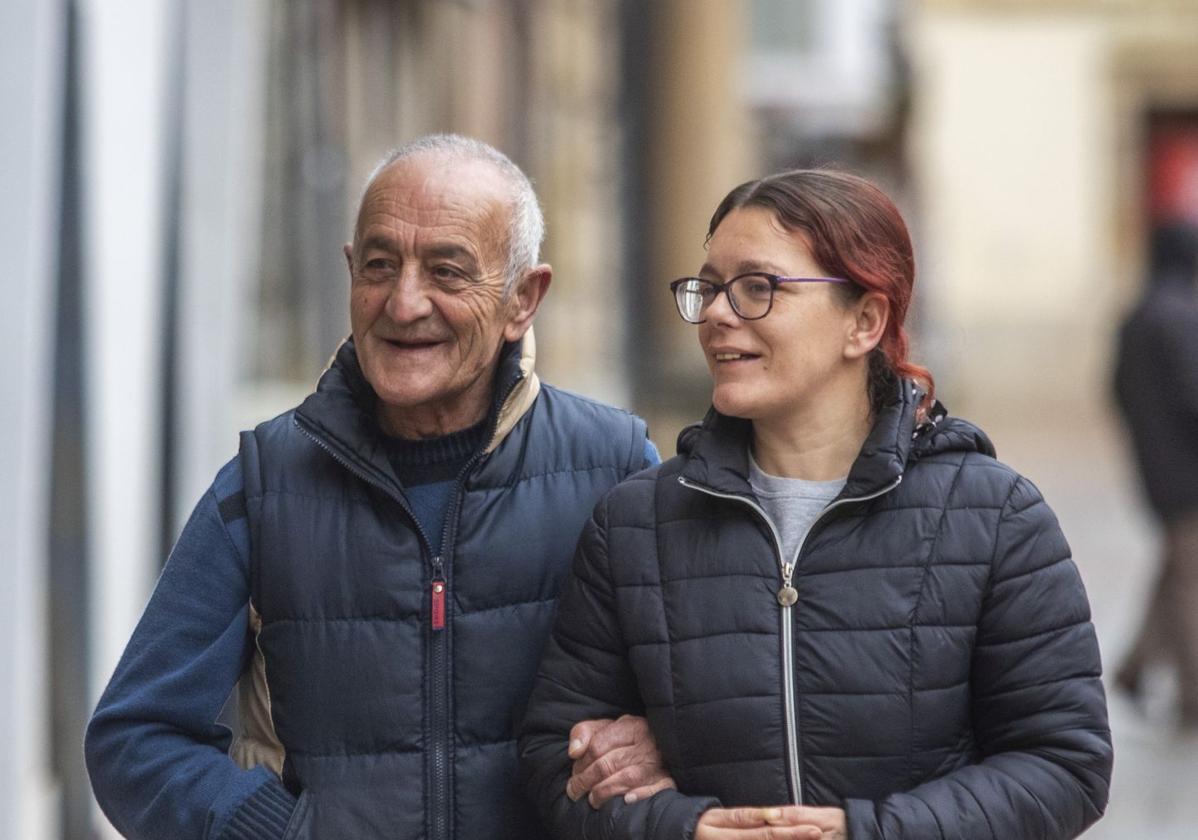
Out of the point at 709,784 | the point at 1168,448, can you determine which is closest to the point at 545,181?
the point at 1168,448

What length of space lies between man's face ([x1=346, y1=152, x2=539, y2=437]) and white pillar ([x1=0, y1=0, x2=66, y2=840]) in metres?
1.62

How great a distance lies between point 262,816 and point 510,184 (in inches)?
36.1

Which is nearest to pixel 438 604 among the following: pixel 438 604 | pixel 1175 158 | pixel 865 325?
pixel 438 604

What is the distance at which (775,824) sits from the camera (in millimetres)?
2555

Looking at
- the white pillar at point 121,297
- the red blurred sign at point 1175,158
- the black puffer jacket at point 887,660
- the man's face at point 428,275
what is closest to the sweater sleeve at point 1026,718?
the black puffer jacket at point 887,660

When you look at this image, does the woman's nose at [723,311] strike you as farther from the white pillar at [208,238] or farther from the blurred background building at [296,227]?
the white pillar at [208,238]

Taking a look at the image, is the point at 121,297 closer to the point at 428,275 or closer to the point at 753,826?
the point at 428,275

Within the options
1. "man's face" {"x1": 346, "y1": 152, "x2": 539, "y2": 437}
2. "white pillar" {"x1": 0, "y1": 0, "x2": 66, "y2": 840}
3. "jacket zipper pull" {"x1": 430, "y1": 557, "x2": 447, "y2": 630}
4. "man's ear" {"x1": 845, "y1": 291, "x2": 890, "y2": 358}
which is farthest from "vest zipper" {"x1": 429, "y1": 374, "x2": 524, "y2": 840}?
"white pillar" {"x1": 0, "y1": 0, "x2": 66, "y2": 840}

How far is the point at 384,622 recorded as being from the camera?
2.83m

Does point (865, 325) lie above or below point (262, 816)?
above

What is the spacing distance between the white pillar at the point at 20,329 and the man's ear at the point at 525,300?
1.67m

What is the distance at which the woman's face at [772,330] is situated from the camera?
8.71 ft

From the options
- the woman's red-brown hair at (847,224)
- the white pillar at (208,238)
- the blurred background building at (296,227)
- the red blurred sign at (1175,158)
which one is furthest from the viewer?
the red blurred sign at (1175,158)

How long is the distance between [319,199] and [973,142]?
24.6m
